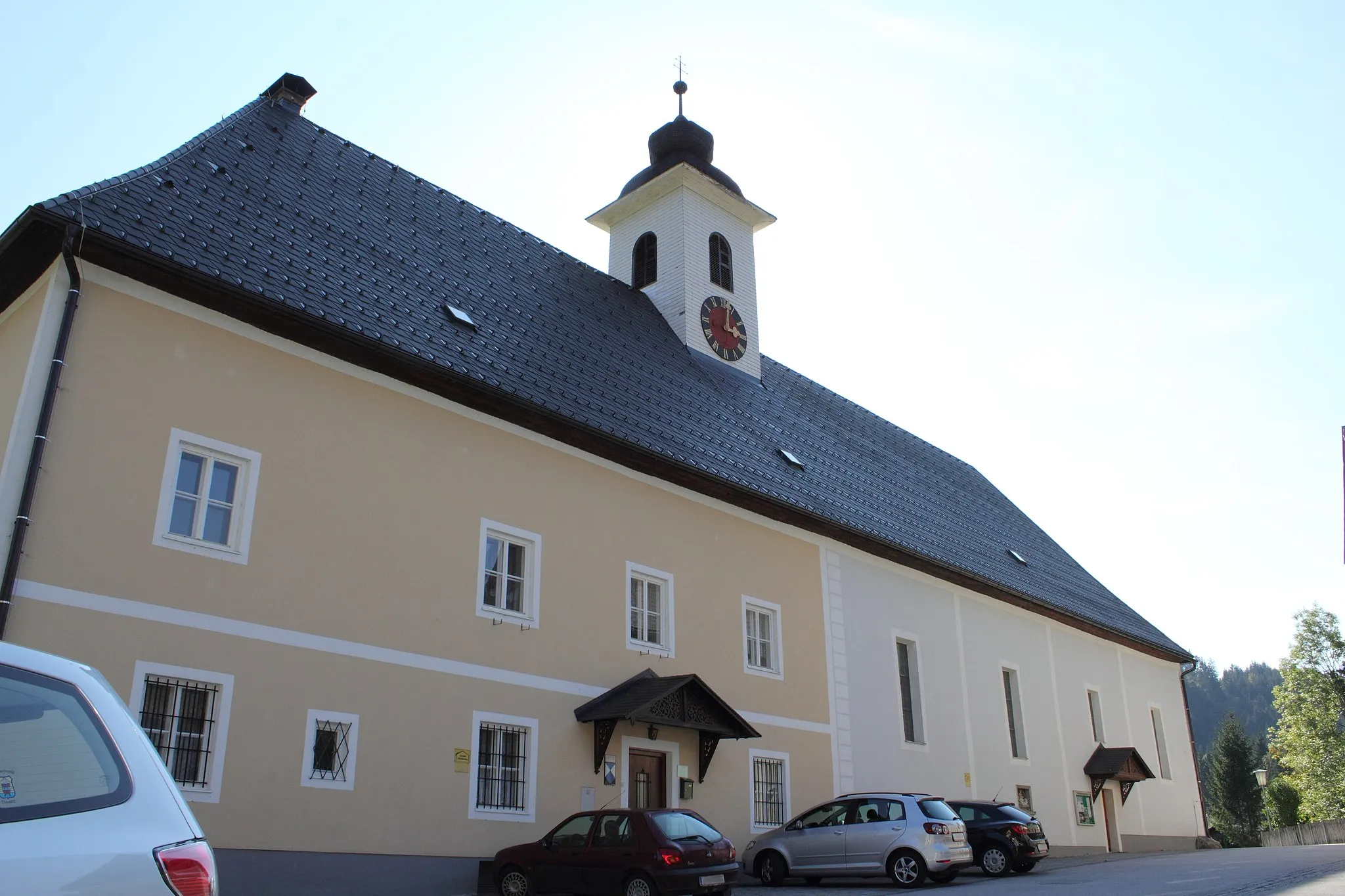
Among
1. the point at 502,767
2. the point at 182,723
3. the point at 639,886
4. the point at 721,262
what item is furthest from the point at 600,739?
the point at 721,262

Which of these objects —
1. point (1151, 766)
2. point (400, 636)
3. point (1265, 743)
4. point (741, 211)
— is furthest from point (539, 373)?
point (1265, 743)

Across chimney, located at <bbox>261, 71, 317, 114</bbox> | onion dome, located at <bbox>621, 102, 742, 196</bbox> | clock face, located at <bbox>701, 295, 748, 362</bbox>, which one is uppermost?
onion dome, located at <bbox>621, 102, 742, 196</bbox>

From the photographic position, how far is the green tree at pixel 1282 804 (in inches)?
2482

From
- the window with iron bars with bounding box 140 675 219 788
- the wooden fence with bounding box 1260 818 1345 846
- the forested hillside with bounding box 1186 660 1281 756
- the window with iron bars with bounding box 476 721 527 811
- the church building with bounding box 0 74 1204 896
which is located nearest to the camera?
the window with iron bars with bounding box 140 675 219 788

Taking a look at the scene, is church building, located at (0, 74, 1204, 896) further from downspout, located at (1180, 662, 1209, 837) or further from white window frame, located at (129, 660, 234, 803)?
downspout, located at (1180, 662, 1209, 837)

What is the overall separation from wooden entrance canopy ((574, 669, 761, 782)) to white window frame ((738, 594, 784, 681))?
186 cm

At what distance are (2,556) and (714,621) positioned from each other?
11.1m

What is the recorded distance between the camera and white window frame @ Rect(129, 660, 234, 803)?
1235 centimetres

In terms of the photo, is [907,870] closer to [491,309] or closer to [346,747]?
[346,747]

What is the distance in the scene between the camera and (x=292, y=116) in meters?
20.6

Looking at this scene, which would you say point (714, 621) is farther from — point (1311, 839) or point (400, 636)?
point (1311, 839)

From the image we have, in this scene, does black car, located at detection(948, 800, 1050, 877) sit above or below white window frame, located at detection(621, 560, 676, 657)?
below

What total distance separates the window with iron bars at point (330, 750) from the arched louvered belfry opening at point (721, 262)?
54.4ft

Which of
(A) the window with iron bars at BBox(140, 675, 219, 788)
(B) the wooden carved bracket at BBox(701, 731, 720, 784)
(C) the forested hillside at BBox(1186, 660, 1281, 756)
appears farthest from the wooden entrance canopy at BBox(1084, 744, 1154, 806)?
(C) the forested hillside at BBox(1186, 660, 1281, 756)
